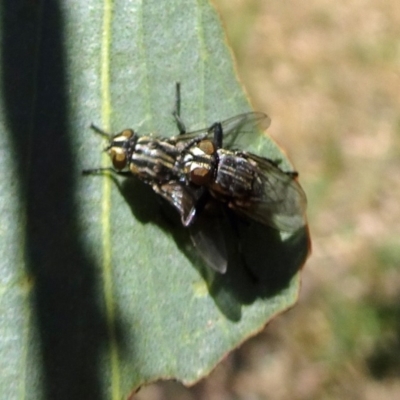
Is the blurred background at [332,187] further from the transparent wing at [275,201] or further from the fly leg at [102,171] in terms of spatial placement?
the fly leg at [102,171]

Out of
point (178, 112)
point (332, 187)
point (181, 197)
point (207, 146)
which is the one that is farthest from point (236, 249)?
point (332, 187)

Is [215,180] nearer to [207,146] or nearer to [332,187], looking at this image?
[207,146]

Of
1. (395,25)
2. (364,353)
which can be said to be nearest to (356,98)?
(395,25)

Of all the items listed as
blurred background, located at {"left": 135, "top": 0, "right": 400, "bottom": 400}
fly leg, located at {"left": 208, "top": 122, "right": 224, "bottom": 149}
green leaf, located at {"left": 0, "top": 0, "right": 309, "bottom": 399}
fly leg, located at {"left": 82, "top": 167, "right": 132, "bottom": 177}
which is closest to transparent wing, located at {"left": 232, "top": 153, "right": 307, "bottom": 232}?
fly leg, located at {"left": 208, "top": 122, "right": 224, "bottom": 149}

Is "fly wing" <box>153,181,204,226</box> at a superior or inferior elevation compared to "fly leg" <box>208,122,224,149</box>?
inferior

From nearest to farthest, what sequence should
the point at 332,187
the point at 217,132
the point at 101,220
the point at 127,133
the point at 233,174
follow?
the point at 101,220 → the point at 127,133 → the point at 217,132 → the point at 233,174 → the point at 332,187

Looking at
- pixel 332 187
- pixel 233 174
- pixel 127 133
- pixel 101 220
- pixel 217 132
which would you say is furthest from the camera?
pixel 332 187

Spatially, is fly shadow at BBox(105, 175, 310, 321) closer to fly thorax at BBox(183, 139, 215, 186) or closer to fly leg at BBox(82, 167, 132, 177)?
fly leg at BBox(82, 167, 132, 177)
